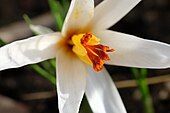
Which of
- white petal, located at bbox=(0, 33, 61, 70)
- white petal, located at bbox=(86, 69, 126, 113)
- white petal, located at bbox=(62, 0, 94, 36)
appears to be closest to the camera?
white petal, located at bbox=(0, 33, 61, 70)

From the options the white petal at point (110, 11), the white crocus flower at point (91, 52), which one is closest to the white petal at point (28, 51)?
the white crocus flower at point (91, 52)

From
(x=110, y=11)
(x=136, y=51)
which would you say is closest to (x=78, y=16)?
(x=110, y=11)

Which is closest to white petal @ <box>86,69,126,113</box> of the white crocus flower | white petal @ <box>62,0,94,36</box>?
the white crocus flower

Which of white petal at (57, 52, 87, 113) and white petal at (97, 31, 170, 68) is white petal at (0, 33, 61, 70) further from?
white petal at (97, 31, 170, 68)

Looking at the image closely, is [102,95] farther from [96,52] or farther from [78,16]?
[78,16]

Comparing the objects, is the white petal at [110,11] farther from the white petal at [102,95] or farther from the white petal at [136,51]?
the white petal at [102,95]

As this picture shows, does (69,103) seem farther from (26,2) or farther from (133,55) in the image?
(26,2)
